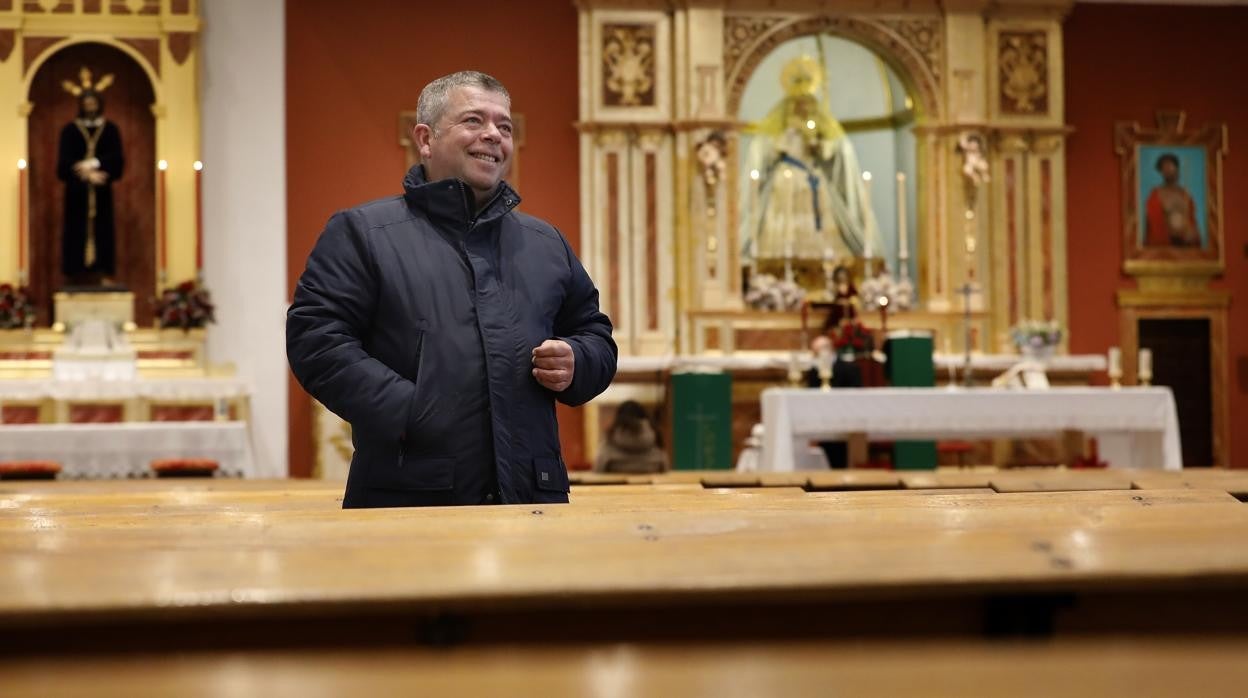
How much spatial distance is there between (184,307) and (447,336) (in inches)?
307

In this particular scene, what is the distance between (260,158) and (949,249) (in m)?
5.41

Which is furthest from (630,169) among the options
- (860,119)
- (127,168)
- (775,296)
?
(127,168)

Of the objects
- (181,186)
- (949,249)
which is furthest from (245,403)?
(949,249)

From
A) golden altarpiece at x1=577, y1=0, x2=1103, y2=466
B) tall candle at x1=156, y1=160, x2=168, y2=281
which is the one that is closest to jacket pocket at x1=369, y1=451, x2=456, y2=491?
golden altarpiece at x1=577, y1=0, x2=1103, y2=466

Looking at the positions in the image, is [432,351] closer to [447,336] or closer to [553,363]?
[447,336]

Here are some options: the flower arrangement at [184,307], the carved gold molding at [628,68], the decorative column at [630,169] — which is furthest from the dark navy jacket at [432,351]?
the carved gold molding at [628,68]

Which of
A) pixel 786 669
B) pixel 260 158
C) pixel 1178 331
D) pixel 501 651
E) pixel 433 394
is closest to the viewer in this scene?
pixel 786 669

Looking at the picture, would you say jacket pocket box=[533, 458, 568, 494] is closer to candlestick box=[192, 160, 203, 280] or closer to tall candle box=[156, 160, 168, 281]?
candlestick box=[192, 160, 203, 280]

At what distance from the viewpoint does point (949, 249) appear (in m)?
11.0

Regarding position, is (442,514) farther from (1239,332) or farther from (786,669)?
(1239,332)

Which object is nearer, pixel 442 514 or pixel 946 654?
pixel 946 654

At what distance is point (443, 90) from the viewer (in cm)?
Result: 278

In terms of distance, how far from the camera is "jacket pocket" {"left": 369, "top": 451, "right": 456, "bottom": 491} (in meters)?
2.57

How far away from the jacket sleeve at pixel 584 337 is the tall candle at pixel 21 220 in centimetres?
830
